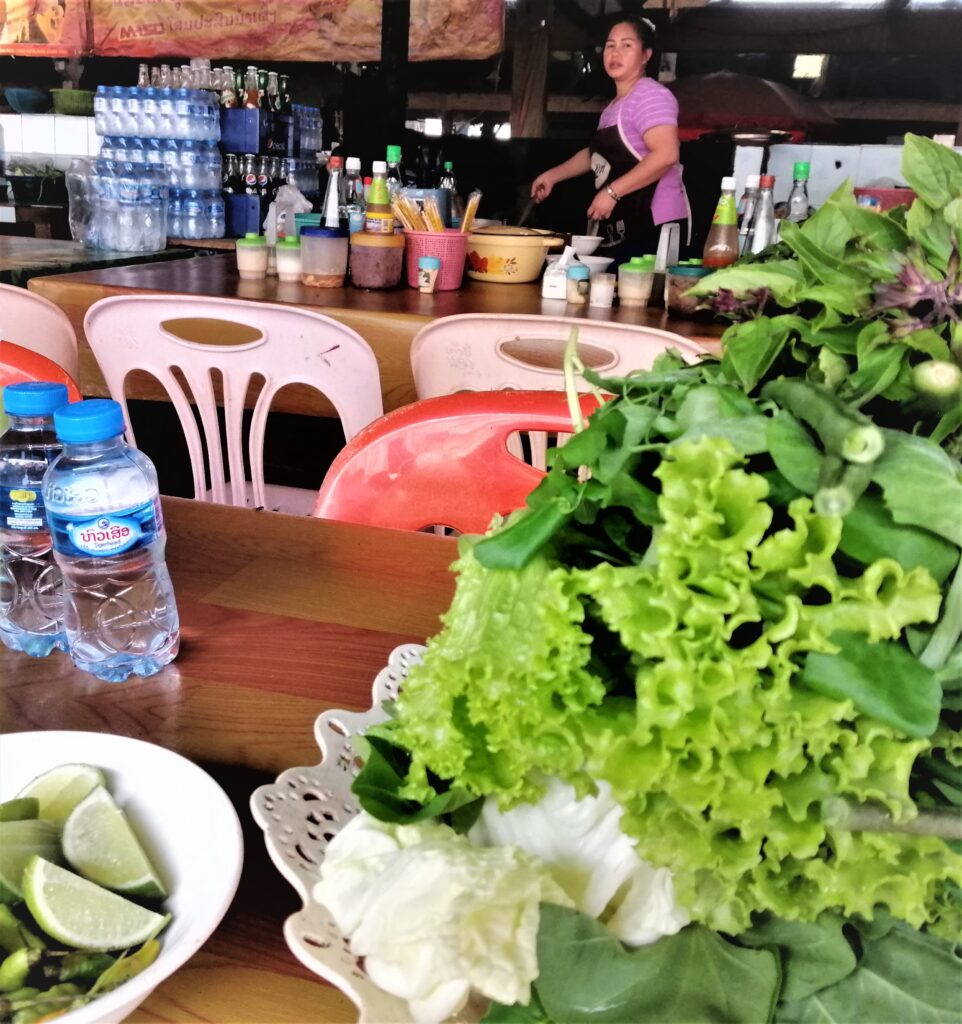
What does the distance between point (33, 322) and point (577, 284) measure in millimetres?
1332

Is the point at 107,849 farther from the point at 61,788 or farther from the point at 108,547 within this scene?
the point at 108,547

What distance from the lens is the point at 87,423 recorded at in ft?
2.29

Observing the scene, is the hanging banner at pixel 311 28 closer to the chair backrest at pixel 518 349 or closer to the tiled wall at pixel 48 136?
the tiled wall at pixel 48 136

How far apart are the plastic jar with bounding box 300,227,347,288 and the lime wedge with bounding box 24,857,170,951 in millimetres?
2173

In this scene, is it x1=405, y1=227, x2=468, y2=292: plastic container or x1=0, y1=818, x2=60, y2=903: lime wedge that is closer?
x1=0, y1=818, x2=60, y2=903: lime wedge

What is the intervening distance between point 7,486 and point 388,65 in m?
5.07

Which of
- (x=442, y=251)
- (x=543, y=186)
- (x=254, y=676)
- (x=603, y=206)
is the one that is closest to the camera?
(x=254, y=676)

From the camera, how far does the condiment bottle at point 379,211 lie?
8.24ft

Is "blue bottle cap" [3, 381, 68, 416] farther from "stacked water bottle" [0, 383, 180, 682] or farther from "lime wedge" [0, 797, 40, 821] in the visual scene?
"lime wedge" [0, 797, 40, 821]

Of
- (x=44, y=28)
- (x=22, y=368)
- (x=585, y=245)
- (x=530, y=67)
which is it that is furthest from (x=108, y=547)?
(x=44, y=28)

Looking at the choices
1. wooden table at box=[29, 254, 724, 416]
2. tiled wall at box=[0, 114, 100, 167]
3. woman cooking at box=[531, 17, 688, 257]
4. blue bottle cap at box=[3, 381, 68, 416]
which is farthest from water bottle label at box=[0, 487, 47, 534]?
tiled wall at box=[0, 114, 100, 167]

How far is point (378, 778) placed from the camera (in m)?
0.52

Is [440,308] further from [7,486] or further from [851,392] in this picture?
[851,392]

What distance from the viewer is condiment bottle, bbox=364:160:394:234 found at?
251cm
